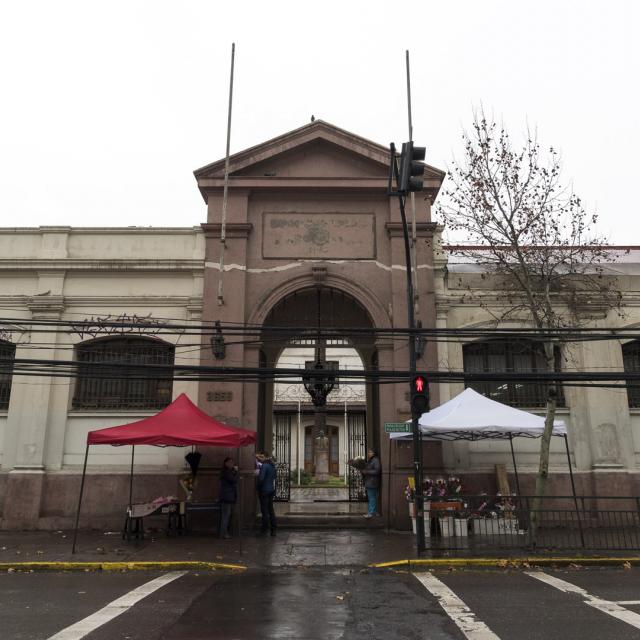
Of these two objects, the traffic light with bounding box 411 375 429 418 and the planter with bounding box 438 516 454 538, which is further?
the planter with bounding box 438 516 454 538

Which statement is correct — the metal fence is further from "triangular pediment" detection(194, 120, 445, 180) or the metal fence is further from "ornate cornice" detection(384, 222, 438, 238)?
"triangular pediment" detection(194, 120, 445, 180)

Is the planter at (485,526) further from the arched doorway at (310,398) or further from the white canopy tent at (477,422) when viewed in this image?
the arched doorway at (310,398)

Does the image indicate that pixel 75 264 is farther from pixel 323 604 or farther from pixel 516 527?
pixel 516 527

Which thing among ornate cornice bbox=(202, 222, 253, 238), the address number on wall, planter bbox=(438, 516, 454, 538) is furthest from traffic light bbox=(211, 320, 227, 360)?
planter bbox=(438, 516, 454, 538)

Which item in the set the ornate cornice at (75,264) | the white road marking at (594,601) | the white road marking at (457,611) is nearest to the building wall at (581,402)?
the white road marking at (594,601)

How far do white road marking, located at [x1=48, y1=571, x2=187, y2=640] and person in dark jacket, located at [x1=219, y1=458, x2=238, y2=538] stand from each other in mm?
4075

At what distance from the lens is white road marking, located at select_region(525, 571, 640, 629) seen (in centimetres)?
Result: 768

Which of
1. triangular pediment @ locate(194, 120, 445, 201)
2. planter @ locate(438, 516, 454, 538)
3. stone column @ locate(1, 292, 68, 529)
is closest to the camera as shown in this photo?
planter @ locate(438, 516, 454, 538)

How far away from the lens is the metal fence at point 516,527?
1275cm

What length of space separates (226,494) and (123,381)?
4.84 metres

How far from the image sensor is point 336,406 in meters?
37.3

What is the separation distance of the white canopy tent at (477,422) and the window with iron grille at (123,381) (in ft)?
22.6

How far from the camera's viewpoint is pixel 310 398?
117 feet

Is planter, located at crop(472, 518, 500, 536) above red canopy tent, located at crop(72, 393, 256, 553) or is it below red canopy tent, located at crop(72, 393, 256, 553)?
below
